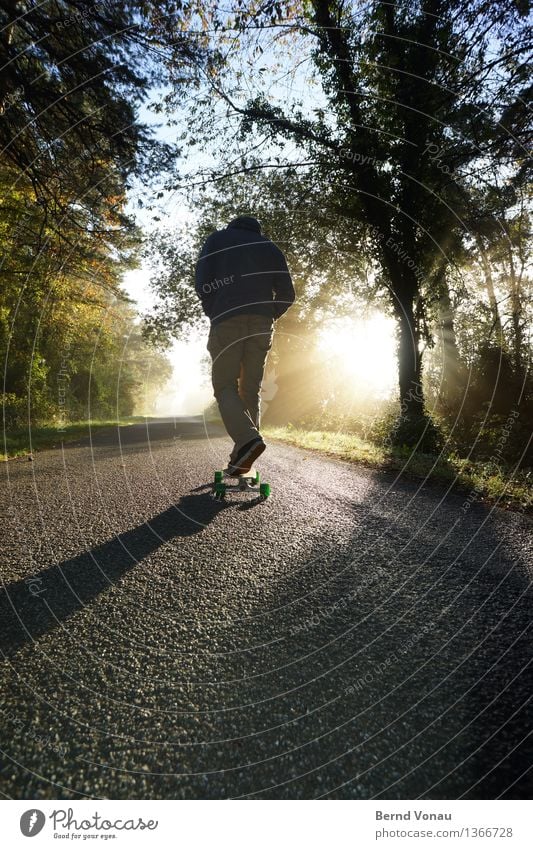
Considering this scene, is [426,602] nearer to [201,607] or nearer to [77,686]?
[201,607]

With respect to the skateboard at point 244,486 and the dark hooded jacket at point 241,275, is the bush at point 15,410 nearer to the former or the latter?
the dark hooded jacket at point 241,275

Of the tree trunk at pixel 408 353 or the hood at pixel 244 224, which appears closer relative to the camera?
the hood at pixel 244 224

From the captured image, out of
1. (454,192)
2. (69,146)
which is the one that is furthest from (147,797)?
(454,192)

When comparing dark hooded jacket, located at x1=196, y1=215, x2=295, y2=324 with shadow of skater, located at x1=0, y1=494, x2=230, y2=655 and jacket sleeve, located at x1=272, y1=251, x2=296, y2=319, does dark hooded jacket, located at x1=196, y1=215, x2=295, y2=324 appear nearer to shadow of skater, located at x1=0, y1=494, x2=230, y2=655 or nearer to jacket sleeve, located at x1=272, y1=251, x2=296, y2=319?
jacket sleeve, located at x1=272, y1=251, x2=296, y2=319

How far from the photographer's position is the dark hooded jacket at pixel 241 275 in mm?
4602

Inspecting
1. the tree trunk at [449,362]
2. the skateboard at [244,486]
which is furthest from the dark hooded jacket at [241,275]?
the tree trunk at [449,362]

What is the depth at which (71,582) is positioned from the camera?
2254 mm

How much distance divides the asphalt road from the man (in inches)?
53.5

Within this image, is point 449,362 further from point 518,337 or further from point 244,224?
point 244,224

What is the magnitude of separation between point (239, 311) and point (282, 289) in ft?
2.40

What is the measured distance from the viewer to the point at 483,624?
1955mm

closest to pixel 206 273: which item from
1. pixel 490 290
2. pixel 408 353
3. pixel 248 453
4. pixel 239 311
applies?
pixel 239 311

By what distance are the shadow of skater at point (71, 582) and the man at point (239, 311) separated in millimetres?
1367
